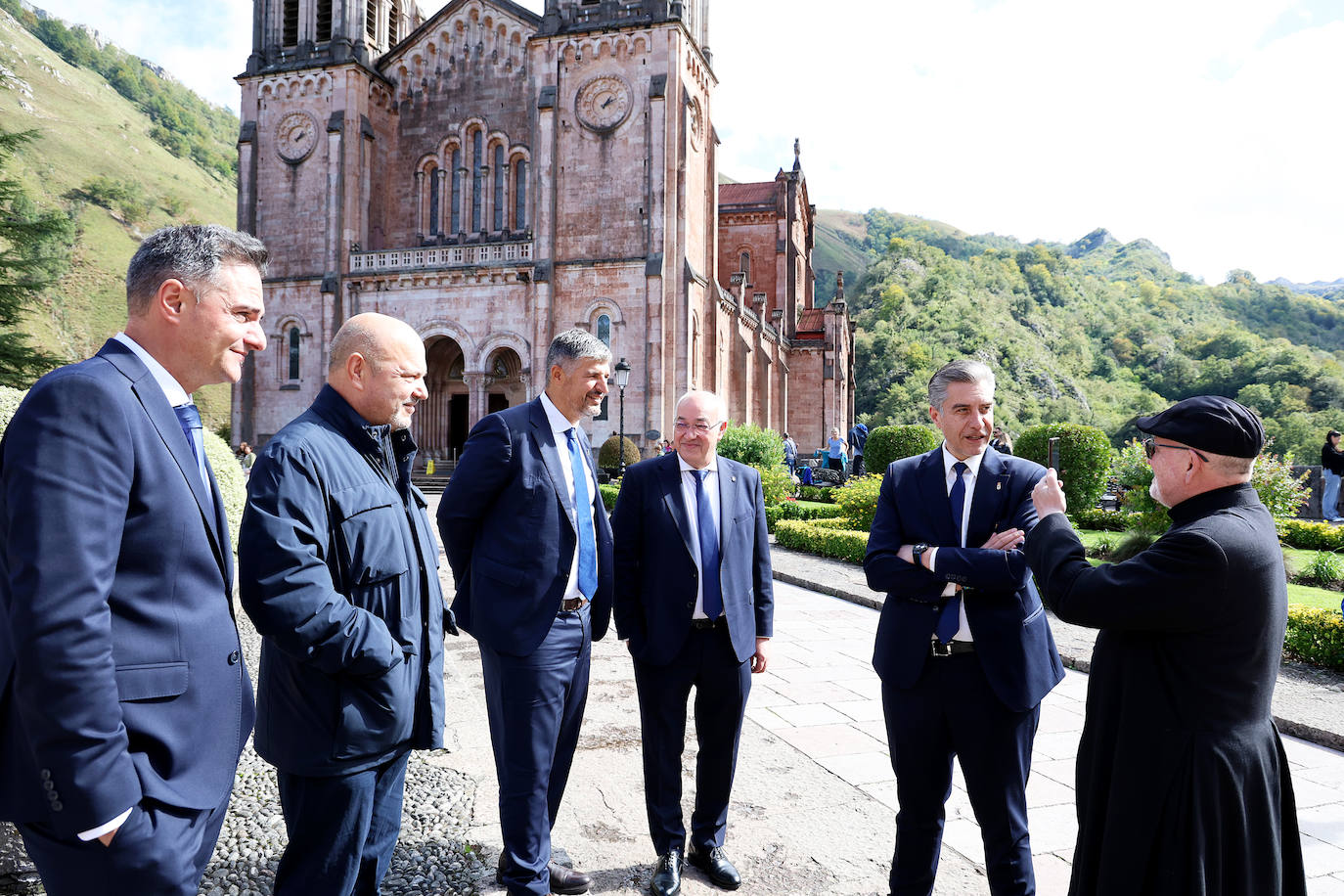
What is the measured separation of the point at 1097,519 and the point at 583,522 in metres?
14.4

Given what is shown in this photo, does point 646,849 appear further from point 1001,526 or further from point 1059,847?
point 1001,526

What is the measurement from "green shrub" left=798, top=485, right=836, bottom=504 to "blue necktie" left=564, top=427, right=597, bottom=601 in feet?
58.2

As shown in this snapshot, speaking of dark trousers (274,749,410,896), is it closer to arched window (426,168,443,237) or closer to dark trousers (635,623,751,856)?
dark trousers (635,623,751,856)

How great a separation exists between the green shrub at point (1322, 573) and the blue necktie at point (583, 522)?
418 inches

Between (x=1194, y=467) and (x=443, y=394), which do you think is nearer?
(x=1194, y=467)

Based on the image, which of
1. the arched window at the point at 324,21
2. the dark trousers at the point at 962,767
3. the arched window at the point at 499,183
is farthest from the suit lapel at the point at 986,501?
the arched window at the point at 324,21

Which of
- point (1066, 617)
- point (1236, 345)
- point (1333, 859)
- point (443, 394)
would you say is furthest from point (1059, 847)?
point (1236, 345)

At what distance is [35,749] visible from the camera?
1530mm

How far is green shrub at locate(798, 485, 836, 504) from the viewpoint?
2101 cm

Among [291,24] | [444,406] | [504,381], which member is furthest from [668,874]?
[291,24]

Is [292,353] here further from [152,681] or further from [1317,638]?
[152,681]

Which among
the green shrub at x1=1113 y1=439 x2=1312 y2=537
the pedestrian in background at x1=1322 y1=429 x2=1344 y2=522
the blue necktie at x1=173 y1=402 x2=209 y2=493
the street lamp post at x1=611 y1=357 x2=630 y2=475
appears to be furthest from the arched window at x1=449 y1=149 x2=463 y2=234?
the blue necktie at x1=173 y1=402 x2=209 y2=493

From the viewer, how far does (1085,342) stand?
270 feet

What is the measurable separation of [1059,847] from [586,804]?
2.18 meters
